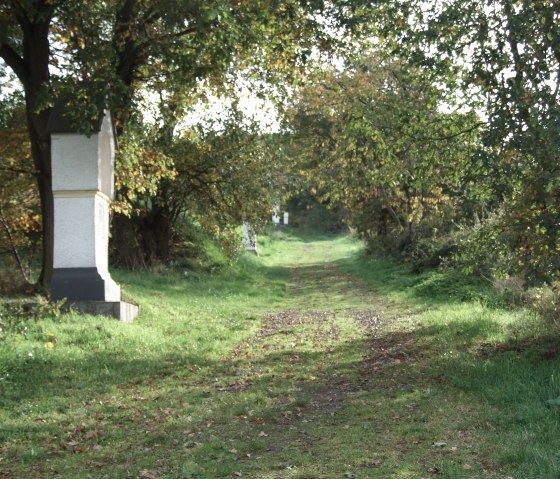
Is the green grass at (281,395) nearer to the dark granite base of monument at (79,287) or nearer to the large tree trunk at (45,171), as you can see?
the dark granite base of monument at (79,287)

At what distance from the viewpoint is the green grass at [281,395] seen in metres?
5.52

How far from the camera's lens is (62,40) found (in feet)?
44.3

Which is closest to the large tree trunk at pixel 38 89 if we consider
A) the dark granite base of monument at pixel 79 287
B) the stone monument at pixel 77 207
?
the stone monument at pixel 77 207

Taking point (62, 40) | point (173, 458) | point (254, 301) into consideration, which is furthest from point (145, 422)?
point (254, 301)

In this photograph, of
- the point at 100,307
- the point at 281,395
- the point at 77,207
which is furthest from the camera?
the point at 77,207

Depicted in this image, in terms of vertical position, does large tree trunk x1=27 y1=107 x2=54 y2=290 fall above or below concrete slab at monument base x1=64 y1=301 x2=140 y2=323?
above

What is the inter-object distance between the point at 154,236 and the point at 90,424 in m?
16.2

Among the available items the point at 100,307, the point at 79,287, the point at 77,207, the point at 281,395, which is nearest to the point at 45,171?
the point at 77,207

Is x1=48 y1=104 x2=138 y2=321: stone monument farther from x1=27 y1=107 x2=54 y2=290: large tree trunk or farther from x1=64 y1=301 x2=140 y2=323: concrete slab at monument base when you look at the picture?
x1=27 y1=107 x2=54 y2=290: large tree trunk

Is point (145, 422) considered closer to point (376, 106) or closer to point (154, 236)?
point (376, 106)

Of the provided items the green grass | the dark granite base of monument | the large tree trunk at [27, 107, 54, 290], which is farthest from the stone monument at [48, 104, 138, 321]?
the green grass

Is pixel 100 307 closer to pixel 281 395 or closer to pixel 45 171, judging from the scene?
pixel 45 171

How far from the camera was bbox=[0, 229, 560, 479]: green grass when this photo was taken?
5.52 meters

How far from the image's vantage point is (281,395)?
8086mm
